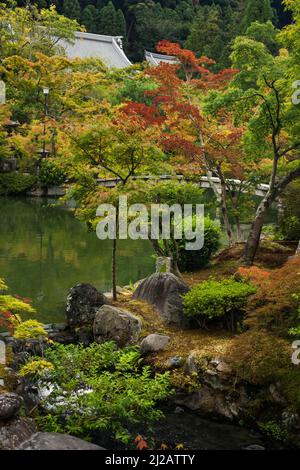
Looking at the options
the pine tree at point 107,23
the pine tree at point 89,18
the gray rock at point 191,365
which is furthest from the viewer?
the pine tree at point 107,23

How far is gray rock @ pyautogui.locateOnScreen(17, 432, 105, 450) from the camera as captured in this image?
192 inches

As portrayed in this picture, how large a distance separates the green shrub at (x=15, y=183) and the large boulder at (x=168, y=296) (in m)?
14.6

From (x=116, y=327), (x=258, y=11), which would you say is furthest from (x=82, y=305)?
(x=258, y=11)

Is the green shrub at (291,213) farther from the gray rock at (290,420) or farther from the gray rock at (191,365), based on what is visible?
the gray rock at (290,420)

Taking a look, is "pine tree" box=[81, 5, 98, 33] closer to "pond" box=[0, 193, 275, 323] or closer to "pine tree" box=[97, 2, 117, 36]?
"pine tree" box=[97, 2, 117, 36]

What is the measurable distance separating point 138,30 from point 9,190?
3142 cm

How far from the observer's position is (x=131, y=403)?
566 cm

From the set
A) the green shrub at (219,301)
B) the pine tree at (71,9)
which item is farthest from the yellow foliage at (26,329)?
the pine tree at (71,9)

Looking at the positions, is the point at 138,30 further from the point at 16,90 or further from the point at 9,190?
the point at 9,190

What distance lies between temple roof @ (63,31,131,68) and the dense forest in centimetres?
281

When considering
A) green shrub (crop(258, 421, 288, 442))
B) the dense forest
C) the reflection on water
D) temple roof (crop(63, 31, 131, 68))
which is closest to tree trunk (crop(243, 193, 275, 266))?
the reflection on water

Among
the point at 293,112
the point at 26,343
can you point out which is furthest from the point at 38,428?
the point at 293,112

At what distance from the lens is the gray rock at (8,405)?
5.21 metres

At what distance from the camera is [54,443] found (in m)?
4.93
